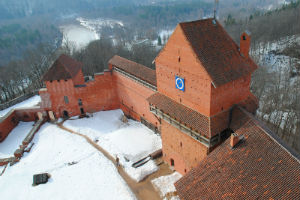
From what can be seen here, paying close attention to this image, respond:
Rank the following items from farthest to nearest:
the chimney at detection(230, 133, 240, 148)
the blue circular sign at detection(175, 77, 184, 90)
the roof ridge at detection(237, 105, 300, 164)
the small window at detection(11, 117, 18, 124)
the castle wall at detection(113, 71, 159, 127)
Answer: the small window at detection(11, 117, 18, 124)
the castle wall at detection(113, 71, 159, 127)
the blue circular sign at detection(175, 77, 184, 90)
the chimney at detection(230, 133, 240, 148)
the roof ridge at detection(237, 105, 300, 164)

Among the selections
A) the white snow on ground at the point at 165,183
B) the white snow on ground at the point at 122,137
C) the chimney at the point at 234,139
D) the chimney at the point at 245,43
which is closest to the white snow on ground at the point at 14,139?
the white snow on ground at the point at 122,137

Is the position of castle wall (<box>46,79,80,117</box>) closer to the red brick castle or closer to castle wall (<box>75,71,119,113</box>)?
castle wall (<box>75,71,119,113</box>)

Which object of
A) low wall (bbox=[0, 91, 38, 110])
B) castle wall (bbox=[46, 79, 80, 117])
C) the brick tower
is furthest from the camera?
low wall (bbox=[0, 91, 38, 110])

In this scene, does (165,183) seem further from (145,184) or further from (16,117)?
(16,117)

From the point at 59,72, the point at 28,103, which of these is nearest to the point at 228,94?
the point at 59,72

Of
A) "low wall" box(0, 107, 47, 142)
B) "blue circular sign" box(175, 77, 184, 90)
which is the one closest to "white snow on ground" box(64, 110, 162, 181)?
"low wall" box(0, 107, 47, 142)
